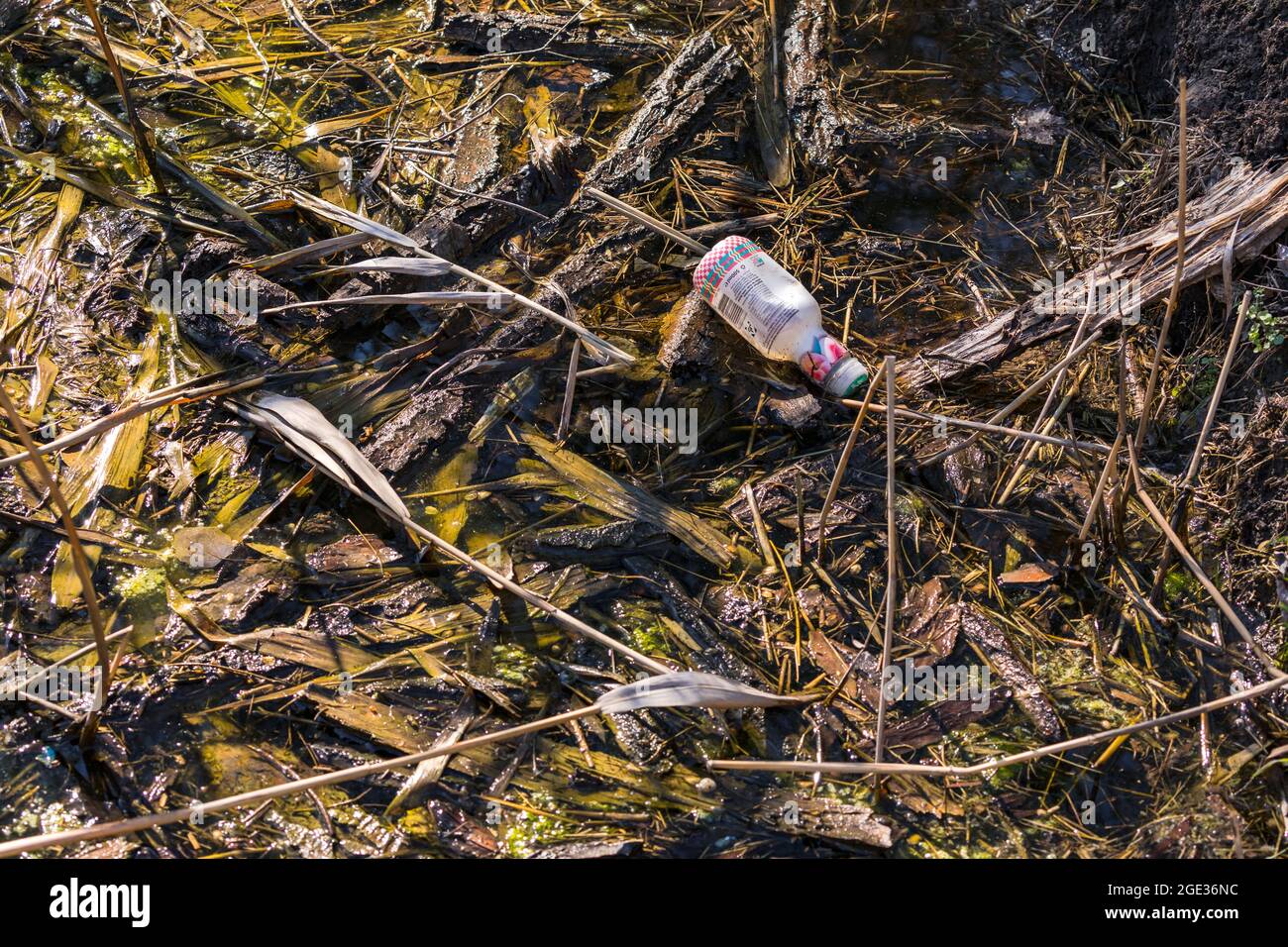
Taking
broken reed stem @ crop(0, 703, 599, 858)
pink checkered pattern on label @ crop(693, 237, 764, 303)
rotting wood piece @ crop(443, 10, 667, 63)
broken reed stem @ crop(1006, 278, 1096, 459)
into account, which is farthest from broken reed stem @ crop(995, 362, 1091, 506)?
rotting wood piece @ crop(443, 10, 667, 63)

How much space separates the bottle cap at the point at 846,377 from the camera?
3.00 metres

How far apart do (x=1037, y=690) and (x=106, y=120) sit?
3906mm

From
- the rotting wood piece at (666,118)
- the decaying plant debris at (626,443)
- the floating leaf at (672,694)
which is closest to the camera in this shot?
the floating leaf at (672,694)

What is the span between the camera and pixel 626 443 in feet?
9.87

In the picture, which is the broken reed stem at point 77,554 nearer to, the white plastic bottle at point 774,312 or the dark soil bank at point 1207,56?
the white plastic bottle at point 774,312

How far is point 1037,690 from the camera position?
8.26 ft

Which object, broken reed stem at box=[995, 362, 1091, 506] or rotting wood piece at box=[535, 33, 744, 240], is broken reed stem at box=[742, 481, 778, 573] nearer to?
broken reed stem at box=[995, 362, 1091, 506]

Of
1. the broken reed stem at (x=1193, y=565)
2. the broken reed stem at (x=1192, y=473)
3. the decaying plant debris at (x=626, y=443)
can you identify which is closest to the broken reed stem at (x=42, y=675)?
the decaying plant debris at (x=626, y=443)

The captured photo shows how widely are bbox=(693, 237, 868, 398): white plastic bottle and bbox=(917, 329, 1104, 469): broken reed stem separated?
34 centimetres

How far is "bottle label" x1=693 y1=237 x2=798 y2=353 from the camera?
121 inches

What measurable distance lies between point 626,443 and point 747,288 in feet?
2.14

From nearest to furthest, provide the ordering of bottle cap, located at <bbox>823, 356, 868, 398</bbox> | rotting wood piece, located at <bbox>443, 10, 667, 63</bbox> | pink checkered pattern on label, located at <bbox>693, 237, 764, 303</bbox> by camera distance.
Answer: bottle cap, located at <bbox>823, 356, 868, 398</bbox>, pink checkered pattern on label, located at <bbox>693, 237, 764, 303</bbox>, rotting wood piece, located at <bbox>443, 10, 667, 63</bbox>

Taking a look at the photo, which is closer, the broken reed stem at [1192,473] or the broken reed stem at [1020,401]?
the broken reed stem at [1192,473]

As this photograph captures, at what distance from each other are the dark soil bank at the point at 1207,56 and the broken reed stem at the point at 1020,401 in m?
0.93
